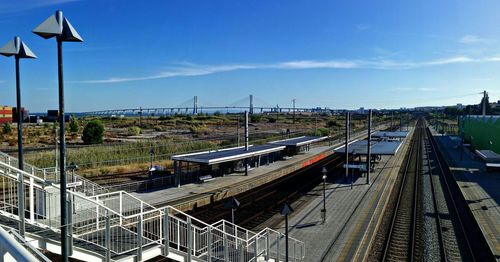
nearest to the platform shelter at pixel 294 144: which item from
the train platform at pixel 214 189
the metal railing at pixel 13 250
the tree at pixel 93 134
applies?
the train platform at pixel 214 189

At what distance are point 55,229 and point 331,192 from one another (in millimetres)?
21201

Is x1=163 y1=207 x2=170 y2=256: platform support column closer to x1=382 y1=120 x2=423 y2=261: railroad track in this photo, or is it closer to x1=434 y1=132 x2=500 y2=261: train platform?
x1=382 y1=120 x2=423 y2=261: railroad track

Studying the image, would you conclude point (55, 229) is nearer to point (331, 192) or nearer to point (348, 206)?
point (348, 206)

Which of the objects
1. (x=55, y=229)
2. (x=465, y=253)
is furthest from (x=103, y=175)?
(x=465, y=253)

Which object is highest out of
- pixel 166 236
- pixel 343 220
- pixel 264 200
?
pixel 166 236

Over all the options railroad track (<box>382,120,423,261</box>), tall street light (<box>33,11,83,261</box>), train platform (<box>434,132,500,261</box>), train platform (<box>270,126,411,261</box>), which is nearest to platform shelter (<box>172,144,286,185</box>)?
train platform (<box>270,126,411,261</box>)

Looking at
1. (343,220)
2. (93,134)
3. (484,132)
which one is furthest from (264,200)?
(484,132)

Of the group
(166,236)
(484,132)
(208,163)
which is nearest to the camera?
(166,236)

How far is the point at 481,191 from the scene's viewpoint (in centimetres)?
2688

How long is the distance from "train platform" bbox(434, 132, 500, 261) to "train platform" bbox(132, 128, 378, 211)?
48.1ft

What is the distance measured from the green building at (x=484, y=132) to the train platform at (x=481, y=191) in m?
2.79

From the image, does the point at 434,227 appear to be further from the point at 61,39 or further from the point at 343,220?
the point at 61,39

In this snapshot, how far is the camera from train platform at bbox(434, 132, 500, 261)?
1807 cm

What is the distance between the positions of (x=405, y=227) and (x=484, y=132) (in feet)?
127
